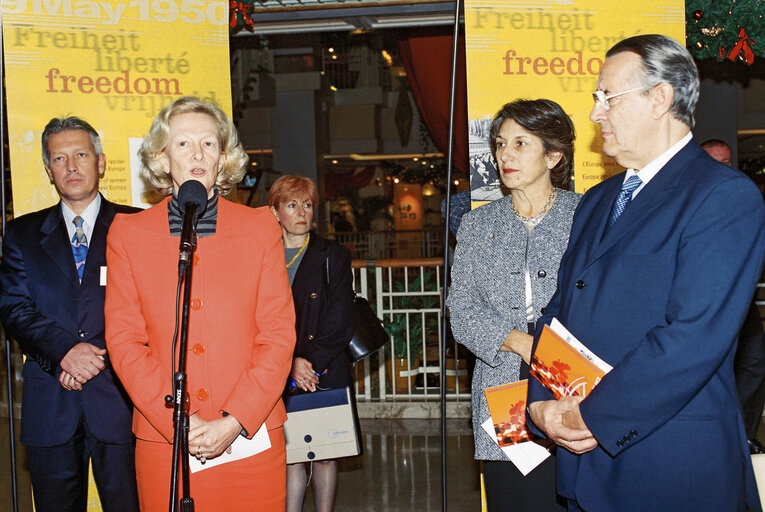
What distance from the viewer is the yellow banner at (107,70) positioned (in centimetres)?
365

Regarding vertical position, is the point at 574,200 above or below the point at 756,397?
above

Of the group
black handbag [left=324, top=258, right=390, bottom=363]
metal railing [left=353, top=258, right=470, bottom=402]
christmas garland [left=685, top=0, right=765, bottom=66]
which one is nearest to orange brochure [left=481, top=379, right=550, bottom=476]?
black handbag [left=324, top=258, right=390, bottom=363]

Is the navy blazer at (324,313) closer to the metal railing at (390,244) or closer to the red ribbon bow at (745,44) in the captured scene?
the red ribbon bow at (745,44)

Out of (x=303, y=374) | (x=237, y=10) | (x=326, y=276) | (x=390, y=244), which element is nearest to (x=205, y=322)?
(x=303, y=374)

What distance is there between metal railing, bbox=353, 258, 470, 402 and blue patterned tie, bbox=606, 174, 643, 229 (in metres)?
4.58

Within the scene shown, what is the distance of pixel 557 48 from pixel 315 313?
1669 mm

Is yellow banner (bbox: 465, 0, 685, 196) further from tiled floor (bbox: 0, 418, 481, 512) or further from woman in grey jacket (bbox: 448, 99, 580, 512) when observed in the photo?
tiled floor (bbox: 0, 418, 481, 512)

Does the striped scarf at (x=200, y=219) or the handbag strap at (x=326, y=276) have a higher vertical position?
the striped scarf at (x=200, y=219)

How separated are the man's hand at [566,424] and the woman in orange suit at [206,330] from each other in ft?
2.51

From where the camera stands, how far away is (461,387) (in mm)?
6965

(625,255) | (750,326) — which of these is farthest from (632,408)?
(750,326)

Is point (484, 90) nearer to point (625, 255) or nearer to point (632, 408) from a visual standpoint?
point (625, 255)

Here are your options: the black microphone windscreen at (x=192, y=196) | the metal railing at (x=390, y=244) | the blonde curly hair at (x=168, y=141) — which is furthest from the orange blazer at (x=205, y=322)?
the metal railing at (x=390, y=244)

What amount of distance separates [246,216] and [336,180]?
68.5 feet
